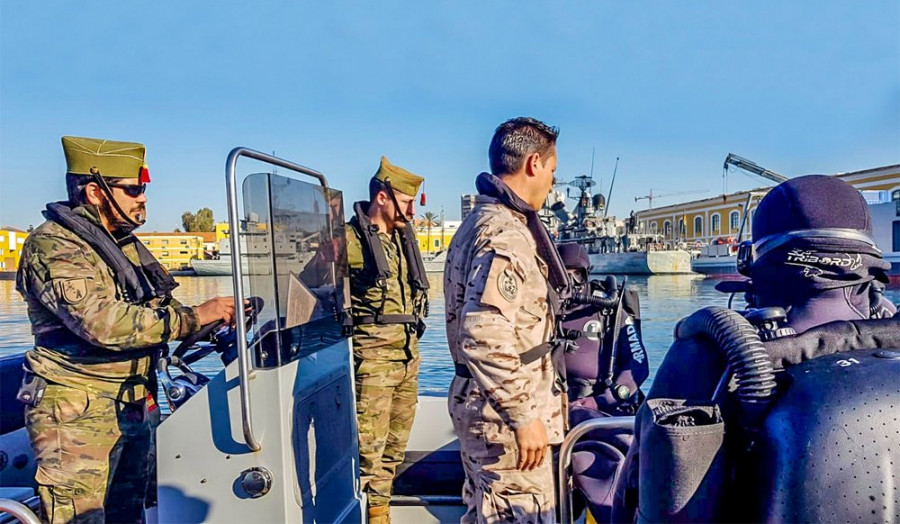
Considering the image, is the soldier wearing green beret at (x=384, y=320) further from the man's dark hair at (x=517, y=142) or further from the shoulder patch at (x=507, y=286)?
the shoulder patch at (x=507, y=286)

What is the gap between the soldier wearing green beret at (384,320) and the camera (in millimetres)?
2672

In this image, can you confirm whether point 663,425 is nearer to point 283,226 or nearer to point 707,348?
point 707,348

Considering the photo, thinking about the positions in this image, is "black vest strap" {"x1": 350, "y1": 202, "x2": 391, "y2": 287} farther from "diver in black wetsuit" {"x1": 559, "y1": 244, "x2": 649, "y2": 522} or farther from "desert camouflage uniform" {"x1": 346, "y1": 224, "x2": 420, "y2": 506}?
"diver in black wetsuit" {"x1": 559, "y1": 244, "x2": 649, "y2": 522}

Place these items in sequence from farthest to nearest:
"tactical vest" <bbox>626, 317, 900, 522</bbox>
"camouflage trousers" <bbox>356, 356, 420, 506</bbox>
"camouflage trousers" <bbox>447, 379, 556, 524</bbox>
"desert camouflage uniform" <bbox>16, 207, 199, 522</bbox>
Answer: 1. "camouflage trousers" <bbox>356, 356, 420, 506</bbox>
2. "desert camouflage uniform" <bbox>16, 207, 199, 522</bbox>
3. "camouflage trousers" <bbox>447, 379, 556, 524</bbox>
4. "tactical vest" <bbox>626, 317, 900, 522</bbox>

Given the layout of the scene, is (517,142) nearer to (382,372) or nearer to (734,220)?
(382,372)

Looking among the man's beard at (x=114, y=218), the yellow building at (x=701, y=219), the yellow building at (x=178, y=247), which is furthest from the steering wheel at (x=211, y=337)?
the yellow building at (x=178, y=247)

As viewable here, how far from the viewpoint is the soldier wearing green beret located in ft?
8.77

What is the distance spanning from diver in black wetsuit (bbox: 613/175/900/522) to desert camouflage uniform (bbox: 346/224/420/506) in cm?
150

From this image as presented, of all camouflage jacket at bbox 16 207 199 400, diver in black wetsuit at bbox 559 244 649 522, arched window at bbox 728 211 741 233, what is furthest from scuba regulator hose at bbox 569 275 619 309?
arched window at bbox 728 211 741 233

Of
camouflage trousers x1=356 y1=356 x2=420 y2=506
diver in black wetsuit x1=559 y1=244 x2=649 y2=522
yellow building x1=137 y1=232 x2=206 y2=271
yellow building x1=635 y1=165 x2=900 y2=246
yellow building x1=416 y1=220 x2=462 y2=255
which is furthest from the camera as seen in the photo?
yellow building x1=416 y1=220 x2=462 y2=255

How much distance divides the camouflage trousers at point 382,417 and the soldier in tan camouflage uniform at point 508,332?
2.97 feet

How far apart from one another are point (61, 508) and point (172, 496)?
328 millimetres

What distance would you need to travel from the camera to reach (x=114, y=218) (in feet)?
6.53

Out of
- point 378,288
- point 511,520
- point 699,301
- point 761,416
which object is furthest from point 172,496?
point 699,301
